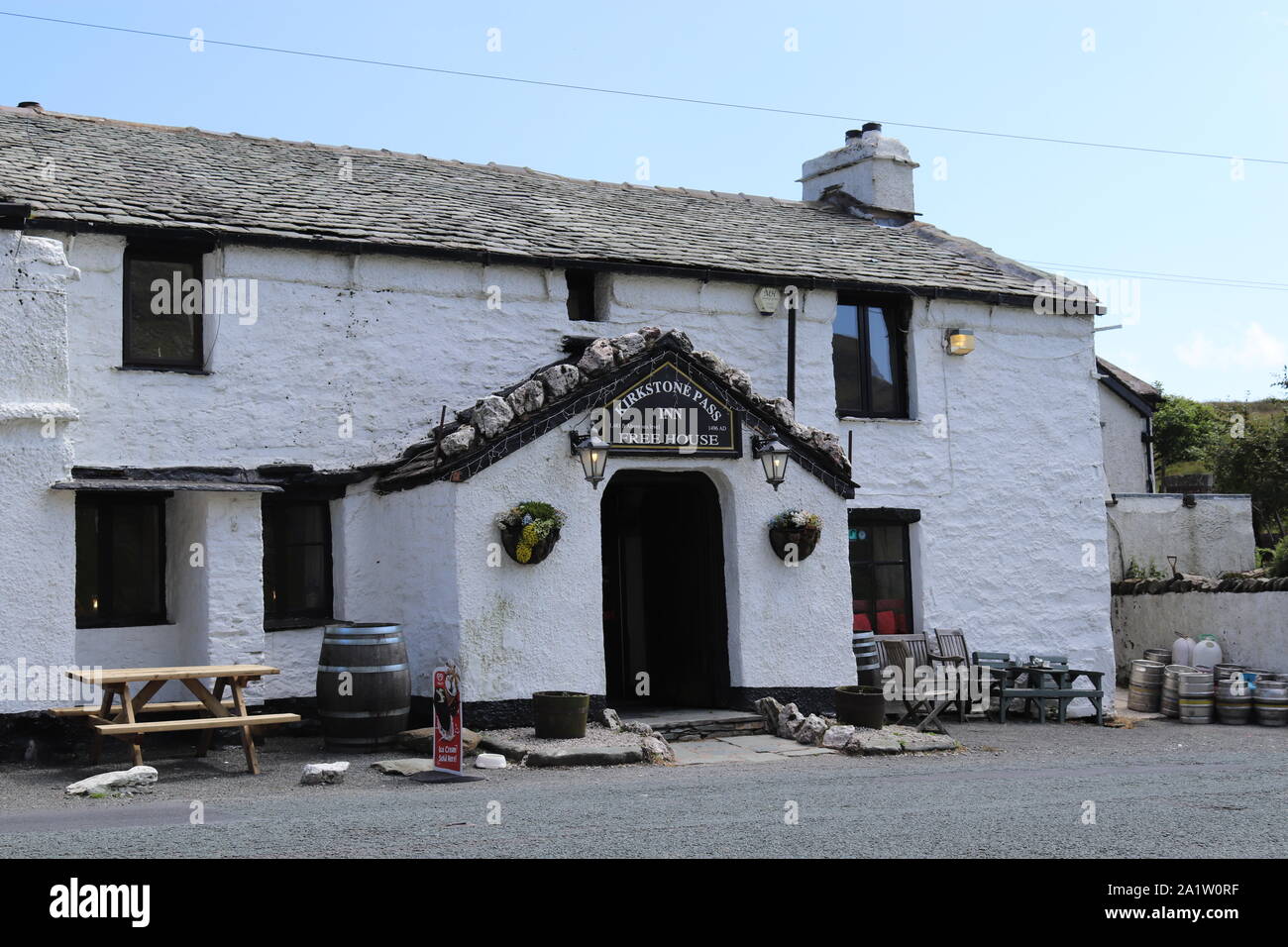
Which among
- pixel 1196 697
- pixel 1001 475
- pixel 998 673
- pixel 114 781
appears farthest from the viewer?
pixel 1001 475

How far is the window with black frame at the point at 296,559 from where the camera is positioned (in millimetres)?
12336

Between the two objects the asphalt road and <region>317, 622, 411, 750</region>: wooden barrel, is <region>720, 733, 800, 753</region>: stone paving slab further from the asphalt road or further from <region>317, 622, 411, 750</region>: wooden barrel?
<region>317, 622, 411, 750</region>: wooden barrel

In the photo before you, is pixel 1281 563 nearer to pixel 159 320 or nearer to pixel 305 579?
pixel 305 579

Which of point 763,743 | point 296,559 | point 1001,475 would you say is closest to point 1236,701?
point 1001,475

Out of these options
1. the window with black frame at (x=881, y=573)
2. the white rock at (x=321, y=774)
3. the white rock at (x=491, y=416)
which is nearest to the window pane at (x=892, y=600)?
the window with black frame at (x=881, y=573)

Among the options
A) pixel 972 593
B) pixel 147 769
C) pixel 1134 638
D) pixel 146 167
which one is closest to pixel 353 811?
pixel 147 769

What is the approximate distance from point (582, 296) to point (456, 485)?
3.97 metres

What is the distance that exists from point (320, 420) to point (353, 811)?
5.58 meters

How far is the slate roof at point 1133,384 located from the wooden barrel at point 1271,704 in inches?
522

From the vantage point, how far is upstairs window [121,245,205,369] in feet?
39.3

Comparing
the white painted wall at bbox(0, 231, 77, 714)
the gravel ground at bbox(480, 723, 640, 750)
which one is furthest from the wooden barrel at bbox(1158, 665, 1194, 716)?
the white painted wall at bbox(0, 231, 77, 714)

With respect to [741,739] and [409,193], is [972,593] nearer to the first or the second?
[741,739]

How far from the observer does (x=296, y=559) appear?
1250 cm

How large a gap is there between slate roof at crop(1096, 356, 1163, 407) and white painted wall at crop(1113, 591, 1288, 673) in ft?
27.7
